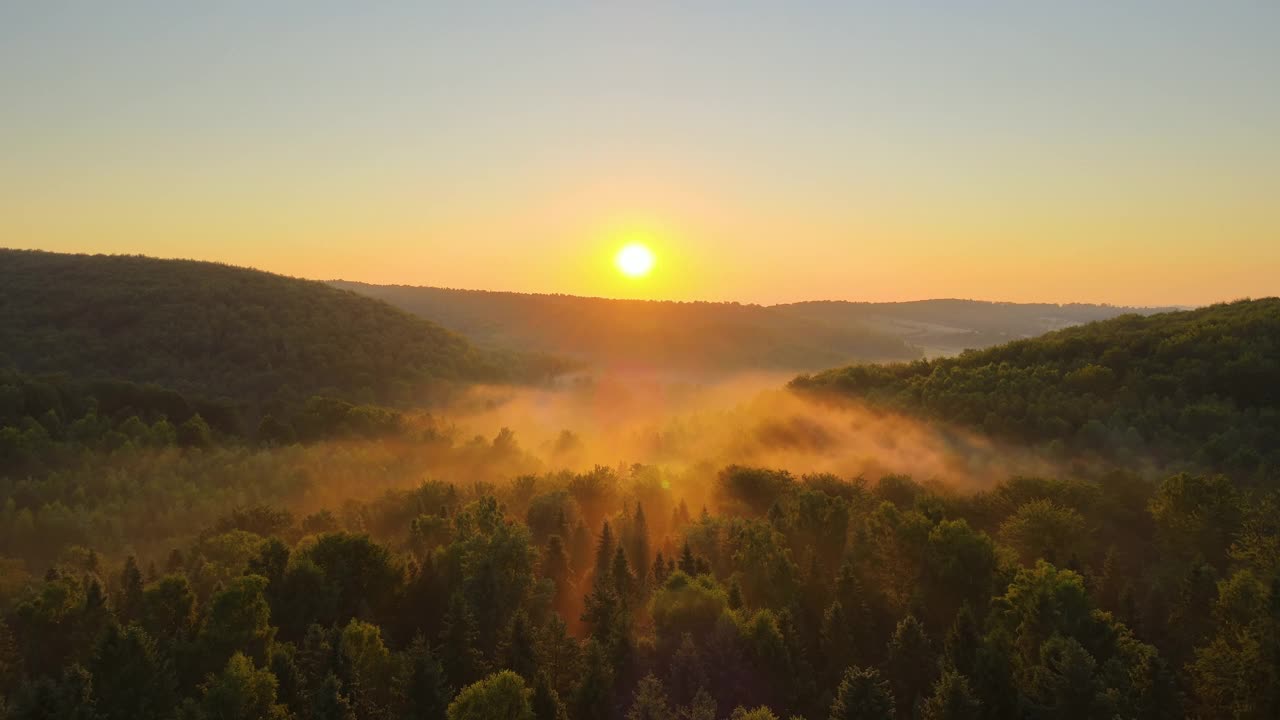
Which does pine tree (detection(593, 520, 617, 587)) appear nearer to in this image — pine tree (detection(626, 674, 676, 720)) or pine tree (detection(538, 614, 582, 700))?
pine tree (detection(538, 614, 582, 700))

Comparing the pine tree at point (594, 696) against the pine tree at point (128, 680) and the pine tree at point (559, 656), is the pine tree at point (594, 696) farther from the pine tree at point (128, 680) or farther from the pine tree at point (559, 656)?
the pine tree at point (128, 680)

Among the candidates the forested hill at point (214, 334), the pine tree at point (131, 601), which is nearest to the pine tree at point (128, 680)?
the pine tree at point (131, 601)

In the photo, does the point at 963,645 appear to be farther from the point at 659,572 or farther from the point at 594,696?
the point at 659,572

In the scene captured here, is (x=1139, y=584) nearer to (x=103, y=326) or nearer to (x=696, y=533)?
(x=696, y=533)

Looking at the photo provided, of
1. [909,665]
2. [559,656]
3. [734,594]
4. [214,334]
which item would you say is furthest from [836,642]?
[214,334]

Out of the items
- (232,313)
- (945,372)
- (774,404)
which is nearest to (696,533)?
(945,372)
